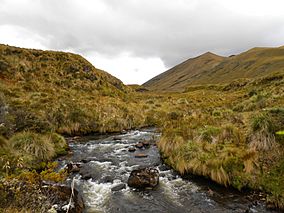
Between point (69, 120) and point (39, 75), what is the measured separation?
80.5 feet

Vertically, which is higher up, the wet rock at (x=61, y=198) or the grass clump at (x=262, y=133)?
the grass clump at (x=262, y=133)

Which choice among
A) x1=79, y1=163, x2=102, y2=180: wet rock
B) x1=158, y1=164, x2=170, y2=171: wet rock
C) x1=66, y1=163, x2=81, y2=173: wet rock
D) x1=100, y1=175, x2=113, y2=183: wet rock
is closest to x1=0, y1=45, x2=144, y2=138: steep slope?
x1=66, y1=163, x2=81, y2=173: wet rock

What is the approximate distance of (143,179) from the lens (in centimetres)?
1255

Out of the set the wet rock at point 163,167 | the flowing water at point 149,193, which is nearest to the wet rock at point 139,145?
the flowing water at point 149,193

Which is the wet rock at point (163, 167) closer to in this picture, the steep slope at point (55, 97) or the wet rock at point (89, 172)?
the wet rock at point (89, 172)


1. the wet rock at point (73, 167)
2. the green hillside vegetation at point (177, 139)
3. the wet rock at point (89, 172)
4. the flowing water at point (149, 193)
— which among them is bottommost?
the flowing water at point (149, 193)

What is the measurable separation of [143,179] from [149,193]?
89cm

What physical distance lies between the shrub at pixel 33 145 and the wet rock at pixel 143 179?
637 centimetres

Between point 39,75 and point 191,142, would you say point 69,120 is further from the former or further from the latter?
point 39,75

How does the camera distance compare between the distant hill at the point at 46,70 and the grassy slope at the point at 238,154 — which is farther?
the distant hill at the point at 46,70

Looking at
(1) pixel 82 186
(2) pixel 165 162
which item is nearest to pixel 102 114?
(2) pixel 165 162

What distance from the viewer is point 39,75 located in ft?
153

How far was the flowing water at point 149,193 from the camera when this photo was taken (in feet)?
34.1

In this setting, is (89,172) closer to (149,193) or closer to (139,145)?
(149,193)
